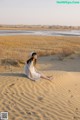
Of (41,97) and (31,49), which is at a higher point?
(31,49)

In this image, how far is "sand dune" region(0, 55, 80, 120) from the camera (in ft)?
25.8

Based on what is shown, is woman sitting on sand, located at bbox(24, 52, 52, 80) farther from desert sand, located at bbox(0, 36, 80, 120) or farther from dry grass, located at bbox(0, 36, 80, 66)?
dry grass, located at bbox(0, 36, 80, 66)

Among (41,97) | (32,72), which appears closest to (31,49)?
(32,72)

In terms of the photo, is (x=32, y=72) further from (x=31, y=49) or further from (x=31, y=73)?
(x=31, y=49)

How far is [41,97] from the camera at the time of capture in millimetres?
9453

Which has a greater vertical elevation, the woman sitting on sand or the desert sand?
the woman sitting on sand

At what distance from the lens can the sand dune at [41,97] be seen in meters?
7.87

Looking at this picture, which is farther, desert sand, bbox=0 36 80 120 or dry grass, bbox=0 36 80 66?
dry grass, bbox=0 36 80 66

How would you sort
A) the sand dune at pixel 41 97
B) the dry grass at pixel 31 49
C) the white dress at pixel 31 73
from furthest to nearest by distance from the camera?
the dry grass at pixel 31 49
the white dress at pixel 31 73
the sand dune at pixel 41 97

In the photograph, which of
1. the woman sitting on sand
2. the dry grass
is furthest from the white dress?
the dry grass

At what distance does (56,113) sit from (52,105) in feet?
2.32

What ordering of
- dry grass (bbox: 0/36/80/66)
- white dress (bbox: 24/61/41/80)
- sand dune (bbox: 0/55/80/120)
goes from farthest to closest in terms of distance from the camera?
dry grass (bbox: 0/36/80/66), white dress (bbox: 24/61/41/80), sand dune (bbox: 0/55/80/120)

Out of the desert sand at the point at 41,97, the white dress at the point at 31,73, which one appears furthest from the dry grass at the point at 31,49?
the desert sand at the point at 41,97

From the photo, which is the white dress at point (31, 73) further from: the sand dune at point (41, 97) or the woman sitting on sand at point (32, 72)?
the sand dune at point (41, 97)
